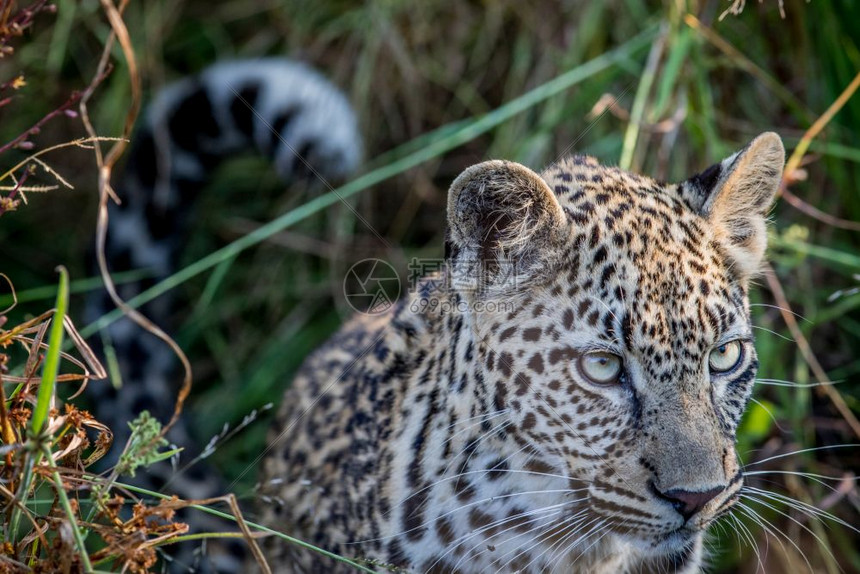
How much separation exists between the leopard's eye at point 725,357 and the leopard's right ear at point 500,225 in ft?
1.66

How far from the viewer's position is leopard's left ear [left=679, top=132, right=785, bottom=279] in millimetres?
2861

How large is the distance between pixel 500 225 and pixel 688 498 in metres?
0.88

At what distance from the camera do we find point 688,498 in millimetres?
2449

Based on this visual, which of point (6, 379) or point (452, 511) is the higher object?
point (6, 379)

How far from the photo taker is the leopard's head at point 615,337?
8.23 feet

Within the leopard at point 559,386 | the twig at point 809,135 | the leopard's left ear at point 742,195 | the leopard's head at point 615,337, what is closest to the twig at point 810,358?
the twig at point 809,135

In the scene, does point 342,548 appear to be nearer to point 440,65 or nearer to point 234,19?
point 440,65

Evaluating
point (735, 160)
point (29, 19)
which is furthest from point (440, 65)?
point (29, 19)

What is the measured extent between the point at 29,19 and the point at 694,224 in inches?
71.9

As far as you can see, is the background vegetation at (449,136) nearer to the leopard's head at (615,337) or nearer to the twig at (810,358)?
the twig at (810,358)

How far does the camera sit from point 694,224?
9.12 feet

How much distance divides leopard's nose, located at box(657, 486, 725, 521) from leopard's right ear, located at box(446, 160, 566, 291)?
68 cm

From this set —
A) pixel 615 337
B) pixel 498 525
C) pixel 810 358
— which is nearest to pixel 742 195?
pixel 615 337

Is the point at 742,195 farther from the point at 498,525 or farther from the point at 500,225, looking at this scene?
the point at 498,525
